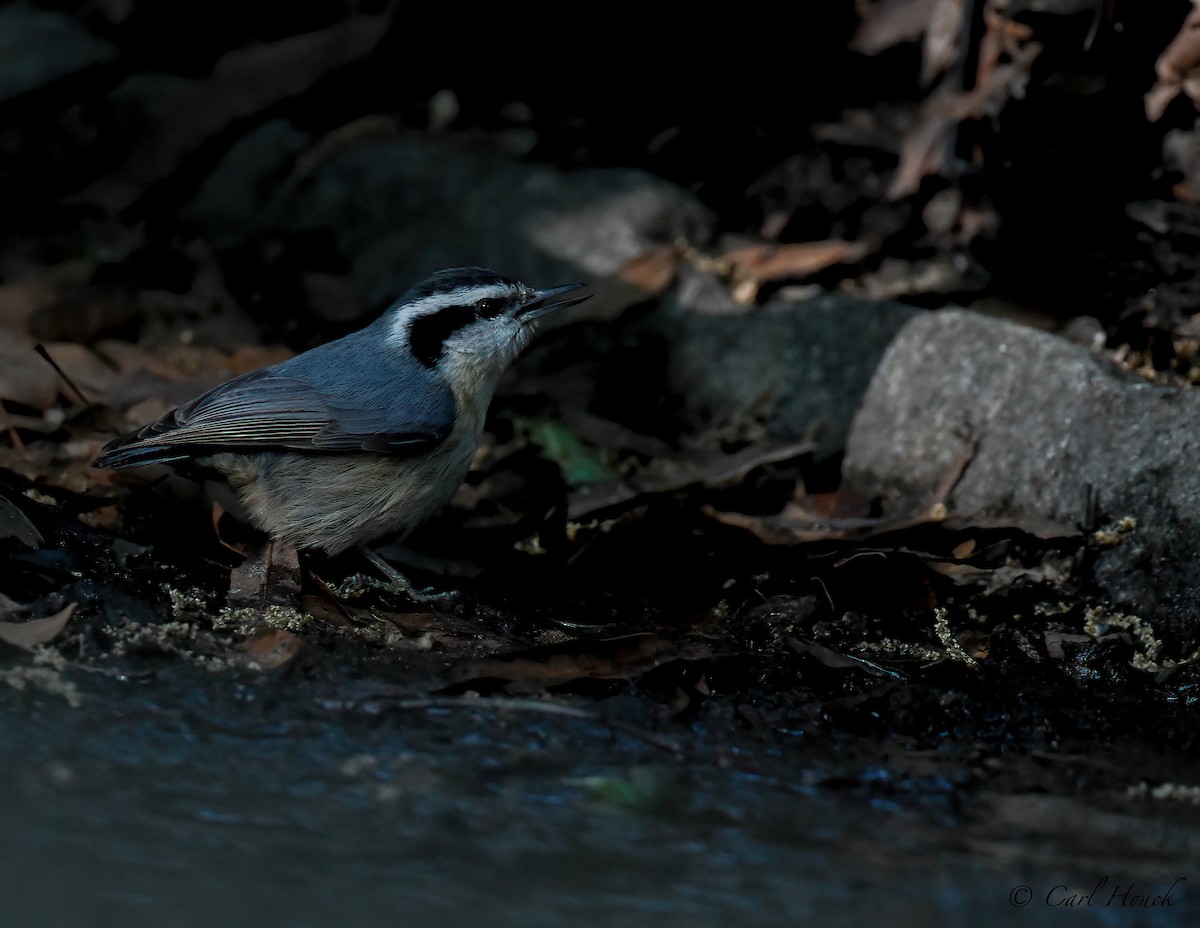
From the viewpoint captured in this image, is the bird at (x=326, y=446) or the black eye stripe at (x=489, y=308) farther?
the black eye stripe at (x=489, y=308)

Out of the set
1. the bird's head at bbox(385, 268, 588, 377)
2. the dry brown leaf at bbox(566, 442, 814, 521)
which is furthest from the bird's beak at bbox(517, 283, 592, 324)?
the dry brown leaf at bbox(566, 442, 814, 521)

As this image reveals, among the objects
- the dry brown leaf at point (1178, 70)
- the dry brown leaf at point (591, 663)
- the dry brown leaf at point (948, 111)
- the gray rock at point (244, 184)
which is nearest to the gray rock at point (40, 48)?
the gray rock at point (244, 184)

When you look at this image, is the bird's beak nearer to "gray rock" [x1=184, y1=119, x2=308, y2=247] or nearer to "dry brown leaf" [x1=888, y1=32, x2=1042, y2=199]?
"dry brown leaf" [x1=888, y1=32, x2=1042, y2=199]

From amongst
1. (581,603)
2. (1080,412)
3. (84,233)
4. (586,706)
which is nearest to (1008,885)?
(586,706)

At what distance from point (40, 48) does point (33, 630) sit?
3928 millimetres

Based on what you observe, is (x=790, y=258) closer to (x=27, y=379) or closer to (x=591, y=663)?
(x=591, y=663)

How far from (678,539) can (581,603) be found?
0.49m

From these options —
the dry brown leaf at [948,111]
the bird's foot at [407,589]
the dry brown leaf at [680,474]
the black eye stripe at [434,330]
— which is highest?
the dry brown leaf at [948,111]

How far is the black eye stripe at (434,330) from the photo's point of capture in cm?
499

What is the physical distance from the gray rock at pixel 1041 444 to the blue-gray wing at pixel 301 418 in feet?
5.26

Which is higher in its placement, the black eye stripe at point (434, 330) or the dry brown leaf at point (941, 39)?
the dry brown leaf at point (941, 39)

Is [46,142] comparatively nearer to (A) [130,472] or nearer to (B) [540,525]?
(A) [130,472]

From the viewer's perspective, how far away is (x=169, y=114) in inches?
258

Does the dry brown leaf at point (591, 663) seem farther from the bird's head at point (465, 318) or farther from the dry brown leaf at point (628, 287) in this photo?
the dry brown leaf at point (628, 287)
